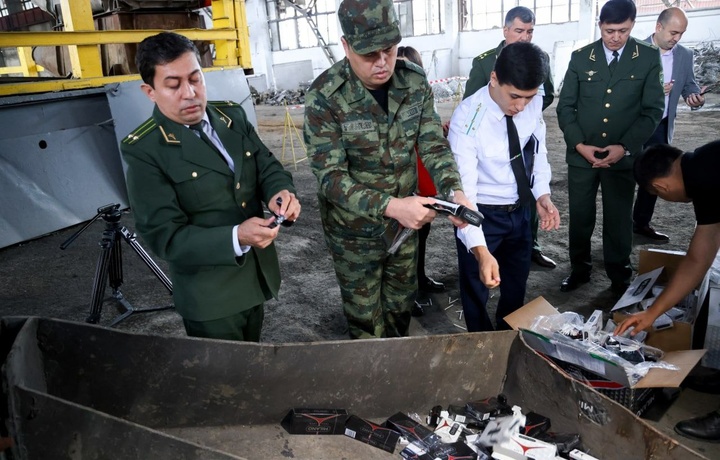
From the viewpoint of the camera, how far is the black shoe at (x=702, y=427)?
222 centimetres

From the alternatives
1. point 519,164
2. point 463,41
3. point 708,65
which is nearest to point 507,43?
point 519,164

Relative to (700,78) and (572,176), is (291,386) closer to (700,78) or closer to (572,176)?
(572,176)

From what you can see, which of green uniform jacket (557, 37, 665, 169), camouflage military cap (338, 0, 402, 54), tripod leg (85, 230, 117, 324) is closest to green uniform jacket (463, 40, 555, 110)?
green uniform jacket (557, 37, 665, 169)

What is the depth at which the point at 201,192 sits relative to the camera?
1.84m

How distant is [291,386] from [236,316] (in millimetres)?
314

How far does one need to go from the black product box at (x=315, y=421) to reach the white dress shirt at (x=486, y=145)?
100 centimetres

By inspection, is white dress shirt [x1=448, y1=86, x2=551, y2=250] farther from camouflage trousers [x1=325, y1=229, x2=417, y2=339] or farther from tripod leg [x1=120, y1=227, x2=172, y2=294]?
tripod leg [x1=120, y1=227, x2=172, y2=294]

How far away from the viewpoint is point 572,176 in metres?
3.45

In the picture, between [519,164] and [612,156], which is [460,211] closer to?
[519,164]

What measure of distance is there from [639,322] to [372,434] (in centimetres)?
121

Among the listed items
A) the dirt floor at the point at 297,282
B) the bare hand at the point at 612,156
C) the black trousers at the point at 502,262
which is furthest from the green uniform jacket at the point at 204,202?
the bare hand at the point at 612,156

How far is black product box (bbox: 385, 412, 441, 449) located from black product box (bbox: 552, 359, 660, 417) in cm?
68

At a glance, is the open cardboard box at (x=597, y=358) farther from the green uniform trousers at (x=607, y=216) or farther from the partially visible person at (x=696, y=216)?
the green uniform trousers at (x=607, y=216)

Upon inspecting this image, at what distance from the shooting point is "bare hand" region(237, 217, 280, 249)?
5.68 ft
